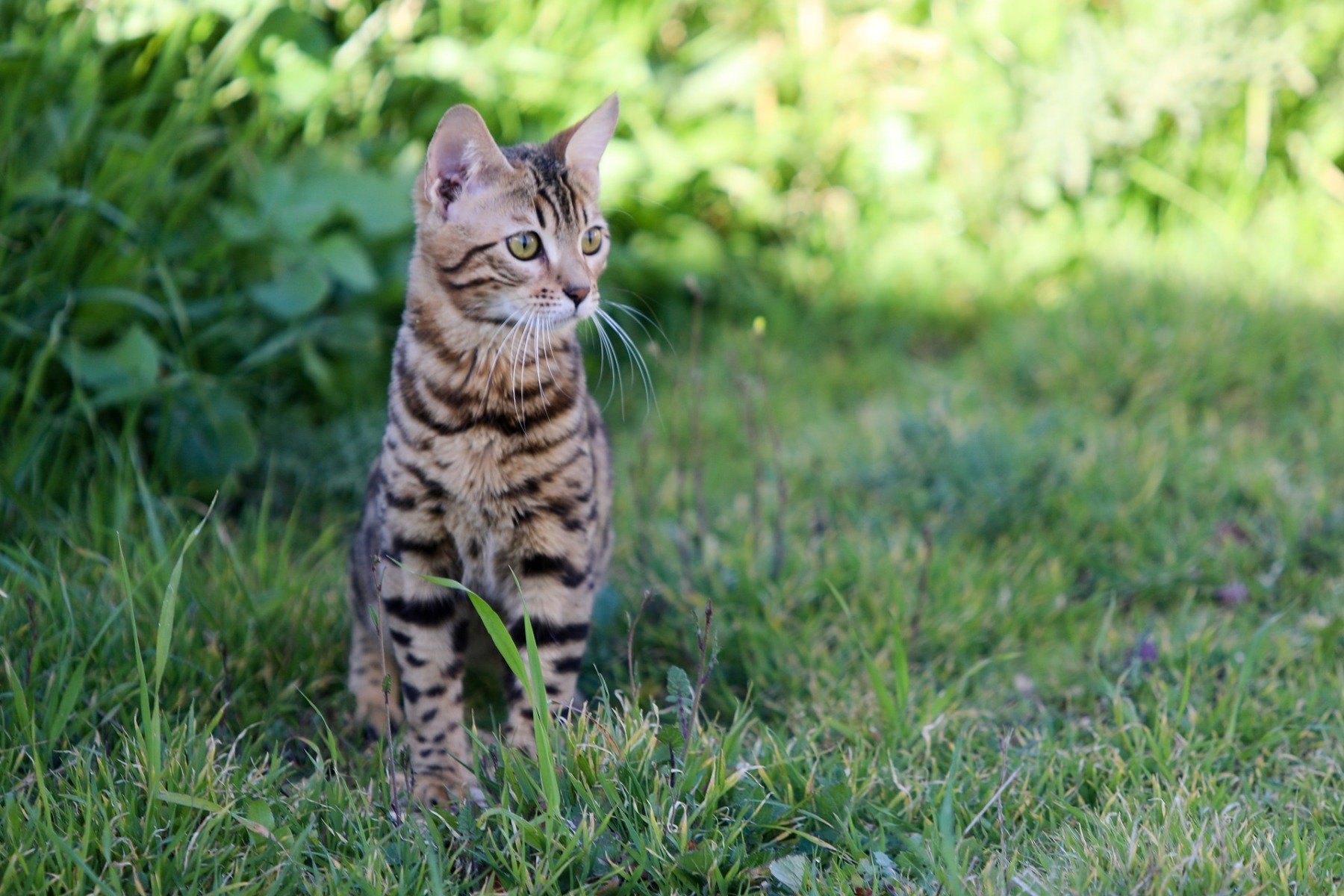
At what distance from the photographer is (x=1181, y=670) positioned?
2.70 m

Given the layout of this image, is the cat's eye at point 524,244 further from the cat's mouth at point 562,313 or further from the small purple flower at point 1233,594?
the small purple flower at point 1233,594

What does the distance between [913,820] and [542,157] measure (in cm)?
154

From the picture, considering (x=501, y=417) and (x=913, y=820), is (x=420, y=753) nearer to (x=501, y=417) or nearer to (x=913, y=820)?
(x=501, y=417)

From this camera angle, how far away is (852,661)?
2770 mm

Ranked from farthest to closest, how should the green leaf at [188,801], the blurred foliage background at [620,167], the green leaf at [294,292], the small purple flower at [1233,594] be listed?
1. the green leaf at [294,292]
2. the blurred foliage background at [620,167]
3. the small purple flower at [1233,594]
4. the green leaf at [188,801]

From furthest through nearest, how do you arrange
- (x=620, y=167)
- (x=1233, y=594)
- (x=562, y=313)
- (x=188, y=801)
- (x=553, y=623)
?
(x=620, y=167)
(x=1233, y=594)
(x=553, y=623)
(x=562, y=313)
(x=188, y=801)

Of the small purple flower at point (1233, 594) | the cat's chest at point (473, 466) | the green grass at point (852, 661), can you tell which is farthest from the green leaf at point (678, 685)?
the small purple flower at point (1233, 594)

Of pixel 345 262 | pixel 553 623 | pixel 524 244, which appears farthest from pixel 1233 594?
Answer: pixel 345 262

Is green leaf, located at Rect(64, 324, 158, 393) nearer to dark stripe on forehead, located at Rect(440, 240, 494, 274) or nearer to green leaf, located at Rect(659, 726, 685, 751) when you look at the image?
dark stripe on forehead, located at Rect(440, 240, 494, 274)

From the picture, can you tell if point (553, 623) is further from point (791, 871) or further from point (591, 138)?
point (591, 138)

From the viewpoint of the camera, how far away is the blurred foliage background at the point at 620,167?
322 centimetres

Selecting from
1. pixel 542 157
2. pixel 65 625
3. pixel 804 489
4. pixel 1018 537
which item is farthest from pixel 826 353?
pixel 65 625

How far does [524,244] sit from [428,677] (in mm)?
935

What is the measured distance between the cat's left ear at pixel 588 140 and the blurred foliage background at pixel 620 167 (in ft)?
3.91
